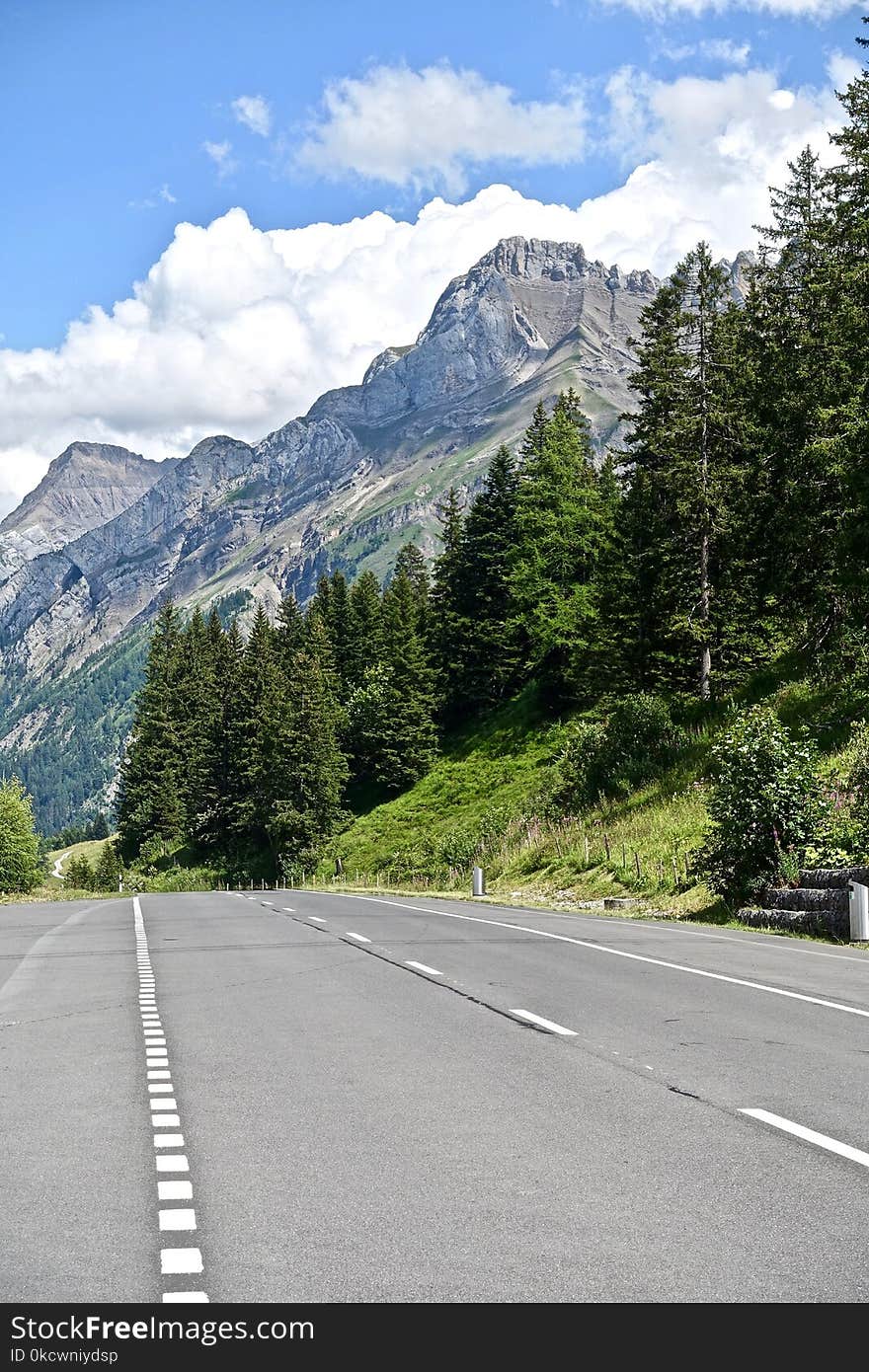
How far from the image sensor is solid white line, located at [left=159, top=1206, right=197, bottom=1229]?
5.80 meters

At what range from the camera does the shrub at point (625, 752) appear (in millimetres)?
44031

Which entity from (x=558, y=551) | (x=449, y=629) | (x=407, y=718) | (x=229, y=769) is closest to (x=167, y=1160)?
(x=558, y=551)

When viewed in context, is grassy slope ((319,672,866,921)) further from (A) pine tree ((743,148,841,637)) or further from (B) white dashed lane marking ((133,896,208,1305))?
(B) white dashed lane marking ((133,896,208,1305))

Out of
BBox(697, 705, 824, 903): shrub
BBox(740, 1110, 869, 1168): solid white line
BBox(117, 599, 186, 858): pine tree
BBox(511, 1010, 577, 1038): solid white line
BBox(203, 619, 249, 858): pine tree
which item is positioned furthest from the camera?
BBox(117, 599, 186, 858): pine tree

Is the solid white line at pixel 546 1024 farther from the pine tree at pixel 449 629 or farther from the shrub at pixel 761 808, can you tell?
the pine tree at pixel 449 629

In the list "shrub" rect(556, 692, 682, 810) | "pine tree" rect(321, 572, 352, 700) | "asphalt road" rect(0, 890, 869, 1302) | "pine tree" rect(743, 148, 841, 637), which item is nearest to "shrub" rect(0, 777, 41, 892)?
"pine tree" rect(321, 572, 352, 700)

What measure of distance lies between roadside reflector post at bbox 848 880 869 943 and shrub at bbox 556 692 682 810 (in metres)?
22.5

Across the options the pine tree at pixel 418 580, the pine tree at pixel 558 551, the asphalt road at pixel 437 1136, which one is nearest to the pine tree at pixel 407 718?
the pine tree at pixel 418 580

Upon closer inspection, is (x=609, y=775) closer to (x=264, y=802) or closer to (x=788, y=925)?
(x=788, y=925)

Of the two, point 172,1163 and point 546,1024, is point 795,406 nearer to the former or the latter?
point 546,1024

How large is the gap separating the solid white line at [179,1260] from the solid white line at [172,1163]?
56.5 inches

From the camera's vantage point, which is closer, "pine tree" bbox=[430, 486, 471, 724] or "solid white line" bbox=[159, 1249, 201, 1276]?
"solid white line" bbox=[159, 1249, 201, 1276]

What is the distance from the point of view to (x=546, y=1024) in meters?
11.7

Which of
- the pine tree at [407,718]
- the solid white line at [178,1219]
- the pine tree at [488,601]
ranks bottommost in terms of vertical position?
the solid white line at [178,1219]
